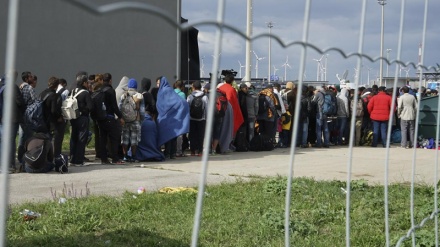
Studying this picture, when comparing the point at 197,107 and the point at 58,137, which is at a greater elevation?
the point at 197,107

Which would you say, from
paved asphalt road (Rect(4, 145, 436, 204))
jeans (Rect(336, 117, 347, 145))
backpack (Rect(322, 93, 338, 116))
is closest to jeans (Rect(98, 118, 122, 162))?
paved asphalt road (Rect(4, 145, 436, 204))

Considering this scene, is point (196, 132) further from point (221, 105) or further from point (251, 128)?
point (251, 128)

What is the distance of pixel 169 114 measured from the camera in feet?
46.0

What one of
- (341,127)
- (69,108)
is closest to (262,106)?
(341,127)

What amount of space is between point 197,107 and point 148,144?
1.45 metres

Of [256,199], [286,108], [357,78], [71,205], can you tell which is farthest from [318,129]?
[357,78]

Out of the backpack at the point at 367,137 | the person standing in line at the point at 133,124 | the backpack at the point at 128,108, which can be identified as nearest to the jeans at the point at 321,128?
the backpack at the point at 367,137

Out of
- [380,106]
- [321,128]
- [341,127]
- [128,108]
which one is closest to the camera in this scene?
[128,108]

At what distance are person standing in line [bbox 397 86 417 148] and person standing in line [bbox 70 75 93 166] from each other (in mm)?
9482

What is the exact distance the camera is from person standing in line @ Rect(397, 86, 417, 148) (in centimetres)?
1836

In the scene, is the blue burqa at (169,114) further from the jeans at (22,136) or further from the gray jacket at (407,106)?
the gray jacket at (407,106)

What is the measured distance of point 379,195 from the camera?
28.8ft

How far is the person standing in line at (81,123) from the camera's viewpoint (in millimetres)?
11852

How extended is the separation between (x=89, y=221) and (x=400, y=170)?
8053 millimetres
